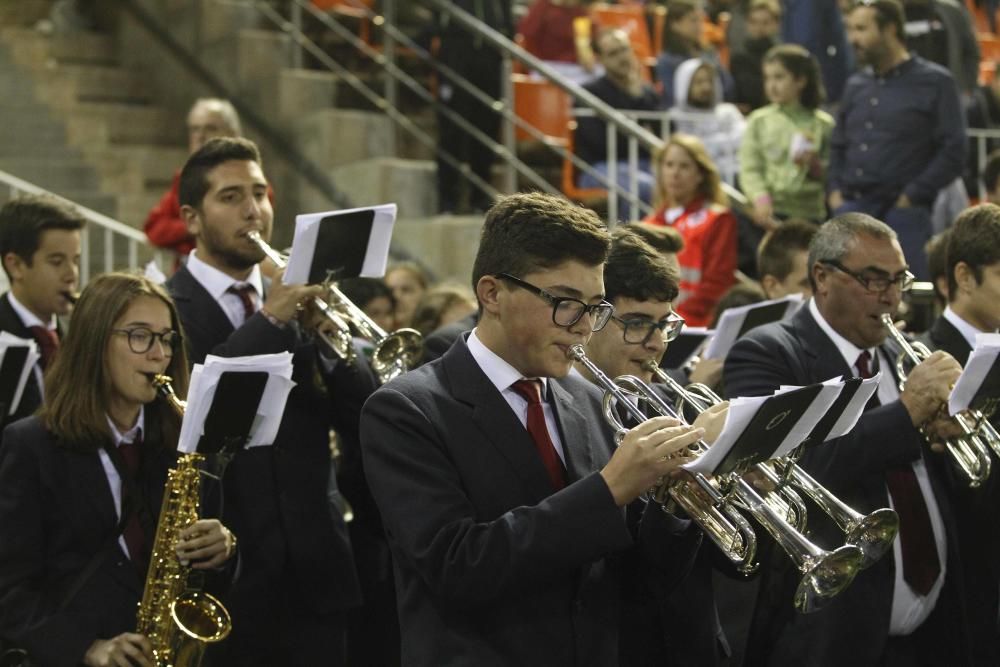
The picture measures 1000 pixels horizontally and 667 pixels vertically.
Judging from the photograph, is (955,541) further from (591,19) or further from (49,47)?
(49,47)

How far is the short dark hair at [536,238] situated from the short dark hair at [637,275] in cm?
101

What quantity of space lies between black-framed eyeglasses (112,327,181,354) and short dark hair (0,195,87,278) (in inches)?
55.6

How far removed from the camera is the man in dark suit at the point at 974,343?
536 cm

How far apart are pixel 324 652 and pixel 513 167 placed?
5001 millimetres

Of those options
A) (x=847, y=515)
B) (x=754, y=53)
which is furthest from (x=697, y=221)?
(x=847, y=515)

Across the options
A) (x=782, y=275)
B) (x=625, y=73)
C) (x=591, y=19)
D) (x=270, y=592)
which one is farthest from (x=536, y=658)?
(x=591, y=19)

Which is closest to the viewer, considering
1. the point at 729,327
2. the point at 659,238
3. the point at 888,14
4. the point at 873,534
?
the point at 873,534

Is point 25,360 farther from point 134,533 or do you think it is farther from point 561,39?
point 561,39

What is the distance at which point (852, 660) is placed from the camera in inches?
193

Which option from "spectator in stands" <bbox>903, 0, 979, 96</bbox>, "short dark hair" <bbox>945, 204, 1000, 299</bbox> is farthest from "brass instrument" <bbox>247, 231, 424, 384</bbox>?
"spectator in stands" <bbox>903, 0, 979, 96</bbox>

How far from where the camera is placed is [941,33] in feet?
33.9

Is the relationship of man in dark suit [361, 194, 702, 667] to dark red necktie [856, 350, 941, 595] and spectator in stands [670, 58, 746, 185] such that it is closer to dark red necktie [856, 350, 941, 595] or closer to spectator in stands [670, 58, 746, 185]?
dark red necktie [856, 350, 941, 595]

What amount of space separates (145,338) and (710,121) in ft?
20.3

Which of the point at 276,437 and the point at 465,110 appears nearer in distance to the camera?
the point at 276,437
